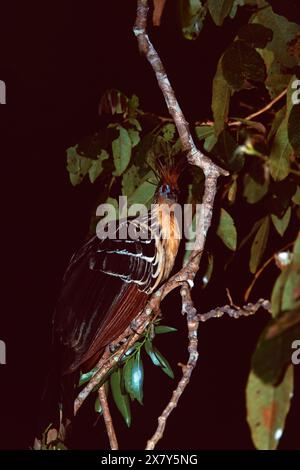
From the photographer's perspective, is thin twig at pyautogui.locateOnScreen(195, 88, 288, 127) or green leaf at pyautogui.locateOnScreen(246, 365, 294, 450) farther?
thin twig at pyautogui.locateOnScreen(195, 88, 288, 127)

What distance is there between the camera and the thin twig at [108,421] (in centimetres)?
106

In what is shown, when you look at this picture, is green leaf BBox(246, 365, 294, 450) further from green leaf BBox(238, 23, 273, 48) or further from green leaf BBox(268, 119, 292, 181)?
green leaf BBox(238, 23, 273, 48)

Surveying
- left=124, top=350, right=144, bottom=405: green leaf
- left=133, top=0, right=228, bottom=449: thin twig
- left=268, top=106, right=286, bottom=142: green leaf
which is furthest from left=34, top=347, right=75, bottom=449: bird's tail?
left=268, top=106, right=286, bottom=142: green leaf

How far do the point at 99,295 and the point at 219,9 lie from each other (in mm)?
653

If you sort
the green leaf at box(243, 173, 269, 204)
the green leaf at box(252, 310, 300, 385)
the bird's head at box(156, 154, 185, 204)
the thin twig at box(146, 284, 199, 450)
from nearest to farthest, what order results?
the green leaf at box(252, 310, 300, 385) < the thin twig at box(146, 284, 199, 450) < the green leaf at box(243, 173, 269, 204) < the bird's head at box(156, 154, 185, 204)

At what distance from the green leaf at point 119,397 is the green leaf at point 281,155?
504 mm

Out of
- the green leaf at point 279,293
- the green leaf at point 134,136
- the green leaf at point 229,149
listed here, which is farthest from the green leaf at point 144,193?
the green leaf at point 279,293

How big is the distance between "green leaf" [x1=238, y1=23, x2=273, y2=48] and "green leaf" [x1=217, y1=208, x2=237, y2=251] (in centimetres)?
36

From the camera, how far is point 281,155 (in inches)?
41.4

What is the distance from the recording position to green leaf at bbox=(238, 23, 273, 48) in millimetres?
1021

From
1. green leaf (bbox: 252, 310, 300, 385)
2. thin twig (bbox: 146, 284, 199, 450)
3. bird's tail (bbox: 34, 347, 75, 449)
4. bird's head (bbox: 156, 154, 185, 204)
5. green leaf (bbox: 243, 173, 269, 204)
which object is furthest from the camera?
bird's head (bbox: 156, 154, 185, 204)

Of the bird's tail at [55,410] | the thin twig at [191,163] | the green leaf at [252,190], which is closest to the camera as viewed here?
the green leaf at [252,190]

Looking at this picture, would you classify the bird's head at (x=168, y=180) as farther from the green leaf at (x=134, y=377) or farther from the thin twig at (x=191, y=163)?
the green leaf at (x=134, y=377)
